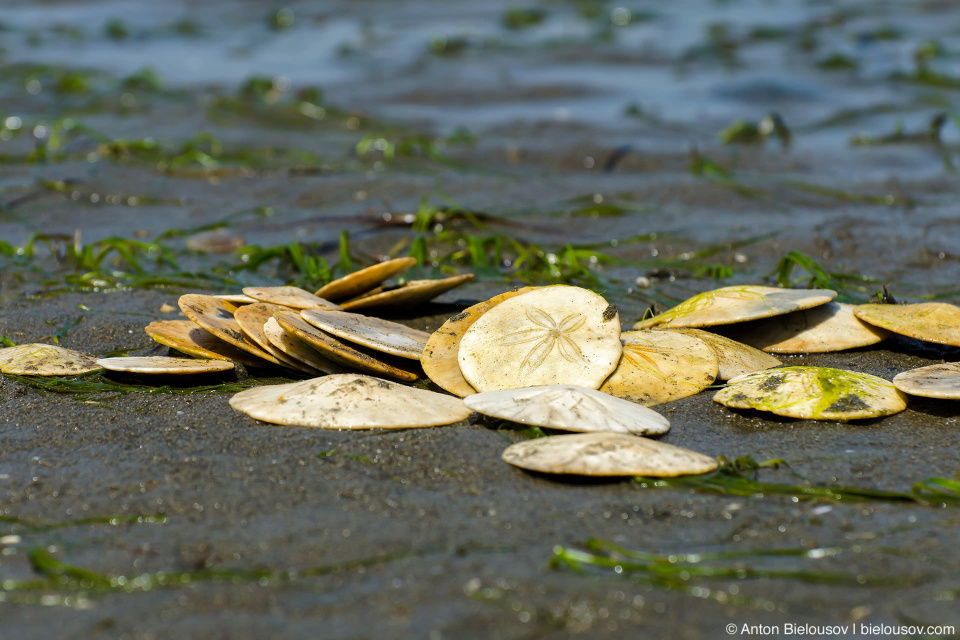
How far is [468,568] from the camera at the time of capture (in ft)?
6.21

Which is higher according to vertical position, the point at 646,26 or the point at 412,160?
the point at 646,26

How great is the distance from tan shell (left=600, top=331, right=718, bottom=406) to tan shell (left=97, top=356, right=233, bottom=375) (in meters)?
1.32

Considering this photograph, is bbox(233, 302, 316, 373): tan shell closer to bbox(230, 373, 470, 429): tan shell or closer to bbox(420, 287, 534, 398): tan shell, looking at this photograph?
bbox(230, 373, 470, 429): tan shell

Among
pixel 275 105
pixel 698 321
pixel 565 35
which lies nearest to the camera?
pixel 698 321

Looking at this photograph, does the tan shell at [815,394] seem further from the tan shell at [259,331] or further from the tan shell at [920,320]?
the tan shell at [259,331]

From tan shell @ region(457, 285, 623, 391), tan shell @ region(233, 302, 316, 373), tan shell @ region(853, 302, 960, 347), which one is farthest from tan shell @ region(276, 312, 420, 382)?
tan shell @ region(853, 302, 960, 347)

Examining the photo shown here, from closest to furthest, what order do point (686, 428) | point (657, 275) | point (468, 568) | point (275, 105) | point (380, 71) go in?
point (468, 568) → point (686, 428) → point (657, 275) → point (275, 105) → point (380, 71)

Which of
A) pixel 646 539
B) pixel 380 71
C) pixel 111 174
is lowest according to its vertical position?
pixel 646 539

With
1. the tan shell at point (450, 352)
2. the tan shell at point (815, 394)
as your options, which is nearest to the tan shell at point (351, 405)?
the tan shell at point (450, 352)

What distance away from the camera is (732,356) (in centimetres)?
306

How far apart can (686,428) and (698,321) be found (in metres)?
0.68

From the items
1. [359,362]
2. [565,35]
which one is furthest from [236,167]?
[565,35]

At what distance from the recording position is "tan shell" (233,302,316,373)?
2.96m

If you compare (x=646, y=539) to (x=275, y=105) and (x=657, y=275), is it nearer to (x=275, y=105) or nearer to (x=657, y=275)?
(x=657, y=275)
